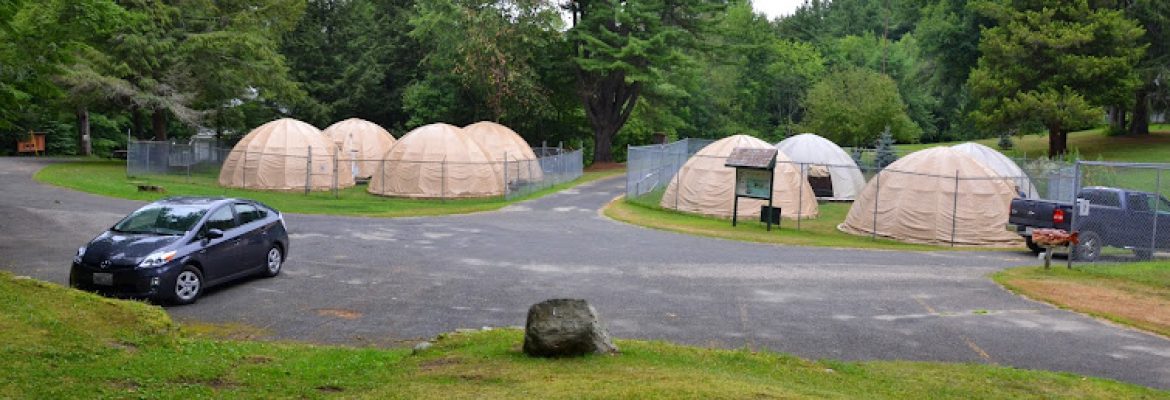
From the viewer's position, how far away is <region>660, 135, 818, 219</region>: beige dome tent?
30391 millimetres

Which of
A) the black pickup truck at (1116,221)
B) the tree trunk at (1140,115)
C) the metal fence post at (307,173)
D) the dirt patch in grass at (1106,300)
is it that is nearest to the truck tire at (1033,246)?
the black pickup truck at (1116,221)

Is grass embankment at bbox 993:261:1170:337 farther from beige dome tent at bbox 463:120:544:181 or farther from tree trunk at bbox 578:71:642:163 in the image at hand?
tree trunk at bbox 578:71:642:163

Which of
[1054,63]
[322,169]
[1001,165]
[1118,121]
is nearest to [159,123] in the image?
[322,169]

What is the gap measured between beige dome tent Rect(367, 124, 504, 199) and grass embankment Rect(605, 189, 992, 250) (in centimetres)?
565

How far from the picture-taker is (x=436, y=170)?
1377 inches

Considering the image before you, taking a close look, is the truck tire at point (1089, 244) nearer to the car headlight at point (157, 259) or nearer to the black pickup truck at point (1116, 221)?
the black pickup truck at point (1116, 221)

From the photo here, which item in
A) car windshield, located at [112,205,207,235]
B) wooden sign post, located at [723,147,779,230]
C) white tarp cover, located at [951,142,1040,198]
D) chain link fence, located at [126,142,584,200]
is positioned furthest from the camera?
chain link fence, located at [126,142,584,200]

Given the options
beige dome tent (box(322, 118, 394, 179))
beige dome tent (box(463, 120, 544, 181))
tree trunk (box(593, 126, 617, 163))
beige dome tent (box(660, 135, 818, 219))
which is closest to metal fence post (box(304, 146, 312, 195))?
beige dome tent (box(322, 118, 394, 179))

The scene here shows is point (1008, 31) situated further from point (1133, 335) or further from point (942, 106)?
point (1133, 335)

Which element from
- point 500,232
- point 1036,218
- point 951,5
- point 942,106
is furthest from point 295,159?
point 942,106

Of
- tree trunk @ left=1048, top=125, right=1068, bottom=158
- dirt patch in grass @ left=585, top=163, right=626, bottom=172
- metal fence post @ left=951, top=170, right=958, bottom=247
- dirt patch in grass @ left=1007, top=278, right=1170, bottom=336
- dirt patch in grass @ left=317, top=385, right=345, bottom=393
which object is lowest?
dirt patch in grass @ left=1007, top=278, right=1170, bottom=336

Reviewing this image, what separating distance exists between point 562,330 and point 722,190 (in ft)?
74.5

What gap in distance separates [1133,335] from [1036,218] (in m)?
10.3

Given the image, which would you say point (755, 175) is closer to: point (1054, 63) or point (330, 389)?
point (330, 389)
